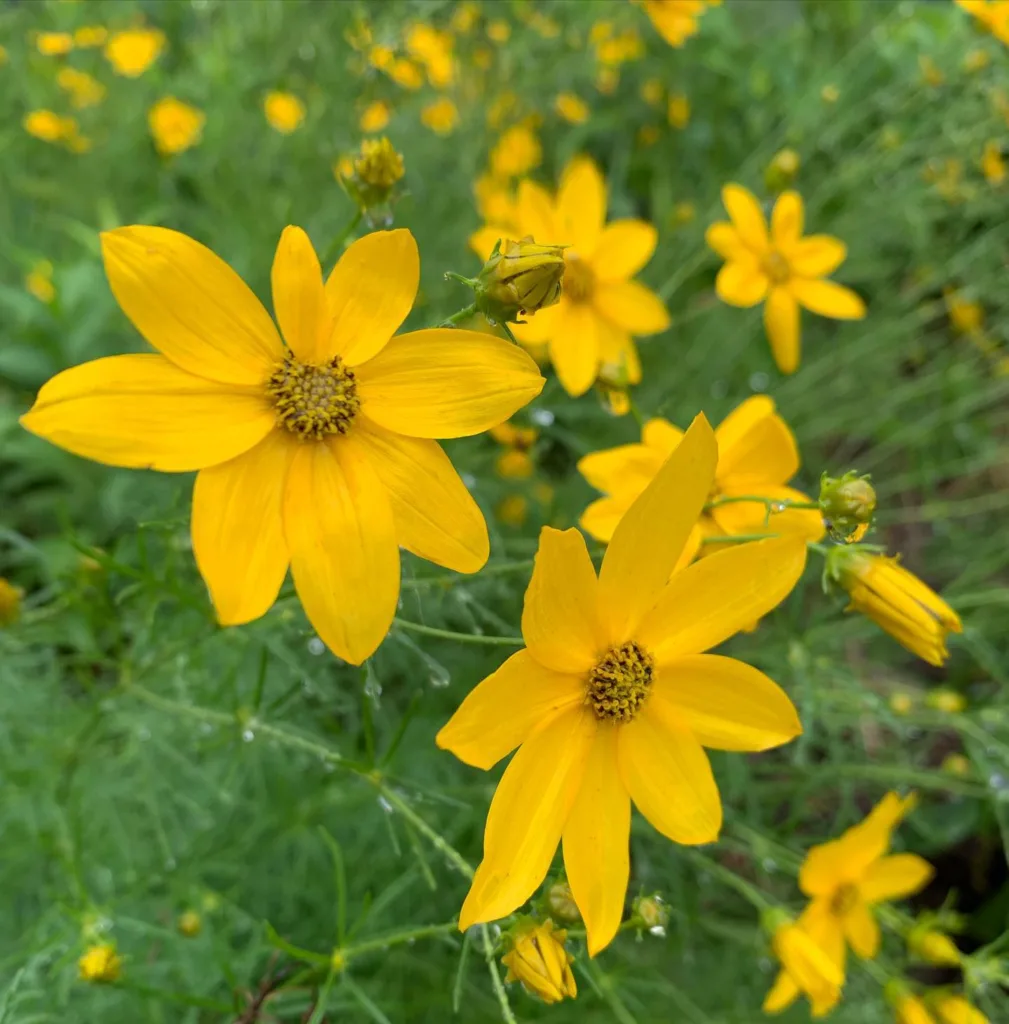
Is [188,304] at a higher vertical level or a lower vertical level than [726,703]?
higher

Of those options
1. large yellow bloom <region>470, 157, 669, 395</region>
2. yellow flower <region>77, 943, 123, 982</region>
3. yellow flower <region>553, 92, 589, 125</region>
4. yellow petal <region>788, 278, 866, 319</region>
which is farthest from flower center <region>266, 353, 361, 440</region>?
yellow flower <region>553, 92, 589, 125</region>

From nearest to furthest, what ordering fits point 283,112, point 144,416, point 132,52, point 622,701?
Answer: 1. point 144,416
2. point 622,701
3. point 283,112
4. point 132,52

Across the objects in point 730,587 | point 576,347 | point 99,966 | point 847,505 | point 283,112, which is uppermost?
point 847,505

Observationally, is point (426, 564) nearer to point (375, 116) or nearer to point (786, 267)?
point (786, 267)

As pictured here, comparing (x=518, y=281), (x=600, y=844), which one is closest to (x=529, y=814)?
(x=600, y=844)

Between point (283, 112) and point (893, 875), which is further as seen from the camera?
point (283, 112)

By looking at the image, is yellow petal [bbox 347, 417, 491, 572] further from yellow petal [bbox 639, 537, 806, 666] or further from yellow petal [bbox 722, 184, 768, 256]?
yellow petal [bbox 722, 184, 768, 256]
